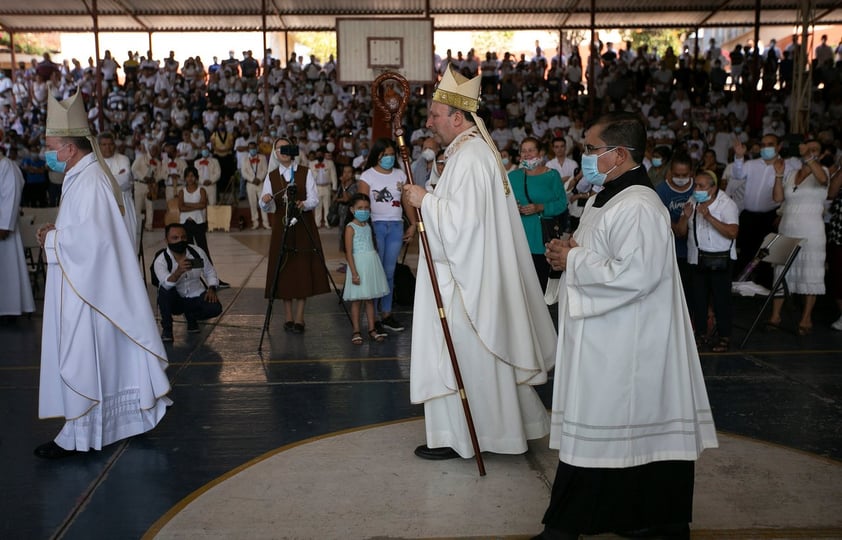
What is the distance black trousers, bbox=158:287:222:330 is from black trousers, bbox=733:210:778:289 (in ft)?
21.1

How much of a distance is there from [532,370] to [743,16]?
2338 cm

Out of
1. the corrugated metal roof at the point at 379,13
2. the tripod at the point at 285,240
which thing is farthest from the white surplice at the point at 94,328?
the corrugated metal roof at the point at 379,13

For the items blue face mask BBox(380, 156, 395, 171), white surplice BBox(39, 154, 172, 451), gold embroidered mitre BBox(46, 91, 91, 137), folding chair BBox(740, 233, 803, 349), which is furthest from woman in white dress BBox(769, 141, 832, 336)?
gold embroidered mitre BBox(46, 91, 91, 137)

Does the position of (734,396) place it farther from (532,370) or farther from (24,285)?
(24,285)

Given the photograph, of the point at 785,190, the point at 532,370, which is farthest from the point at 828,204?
the point at 532,370

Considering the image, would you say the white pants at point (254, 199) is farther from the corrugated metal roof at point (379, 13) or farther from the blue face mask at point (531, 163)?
the blue face mask at point (531, 163)

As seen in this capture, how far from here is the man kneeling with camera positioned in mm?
7934

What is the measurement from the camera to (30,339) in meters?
8.21

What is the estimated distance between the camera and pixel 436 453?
482 centimetres

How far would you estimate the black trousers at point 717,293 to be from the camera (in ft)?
24.6

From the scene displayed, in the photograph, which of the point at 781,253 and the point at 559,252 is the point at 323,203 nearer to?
the point at 781,253

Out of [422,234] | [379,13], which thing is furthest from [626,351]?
[379,13]

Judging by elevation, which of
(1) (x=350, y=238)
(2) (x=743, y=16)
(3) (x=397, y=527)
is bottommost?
(3) (x=397, y=527)

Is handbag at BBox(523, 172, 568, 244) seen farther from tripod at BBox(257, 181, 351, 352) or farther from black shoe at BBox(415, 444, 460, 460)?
black shoe at BBox(415, 444, 460, 460)
